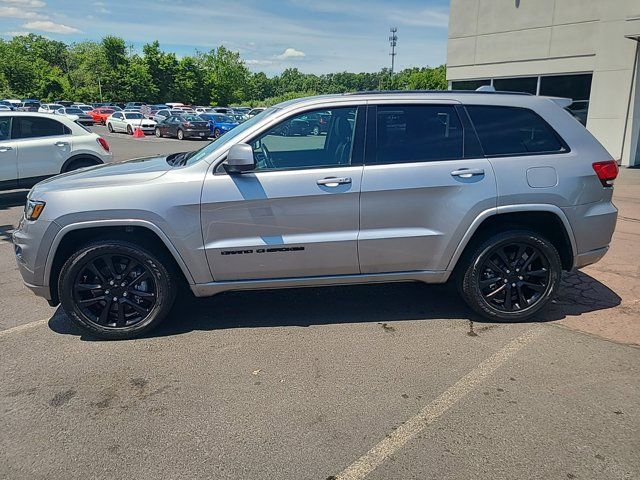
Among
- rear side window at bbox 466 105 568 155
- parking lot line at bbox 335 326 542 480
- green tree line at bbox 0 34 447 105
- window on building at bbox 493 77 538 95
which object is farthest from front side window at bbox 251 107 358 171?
green tree line at bbox 0 34 447 105

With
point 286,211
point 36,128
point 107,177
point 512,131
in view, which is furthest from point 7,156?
point 512,131

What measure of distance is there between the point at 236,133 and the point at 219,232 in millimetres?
847

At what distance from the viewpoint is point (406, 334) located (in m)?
4.00

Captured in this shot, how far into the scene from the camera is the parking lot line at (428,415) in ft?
8.25

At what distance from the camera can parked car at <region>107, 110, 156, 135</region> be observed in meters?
32.4

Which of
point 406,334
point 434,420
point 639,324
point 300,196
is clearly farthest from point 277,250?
point 639,324

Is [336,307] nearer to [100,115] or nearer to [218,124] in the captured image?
[218,124]

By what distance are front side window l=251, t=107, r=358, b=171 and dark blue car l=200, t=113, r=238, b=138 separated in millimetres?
24643

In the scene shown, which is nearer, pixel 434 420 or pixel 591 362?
pixel 434 420

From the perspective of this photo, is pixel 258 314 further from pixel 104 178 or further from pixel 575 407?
pixel 575 407

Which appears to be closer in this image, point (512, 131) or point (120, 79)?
point (512, 131)

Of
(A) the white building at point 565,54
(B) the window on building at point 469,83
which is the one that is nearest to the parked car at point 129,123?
(B) the window on building at point 469,83

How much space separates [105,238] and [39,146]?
647cm

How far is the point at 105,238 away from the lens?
3.84 meters
